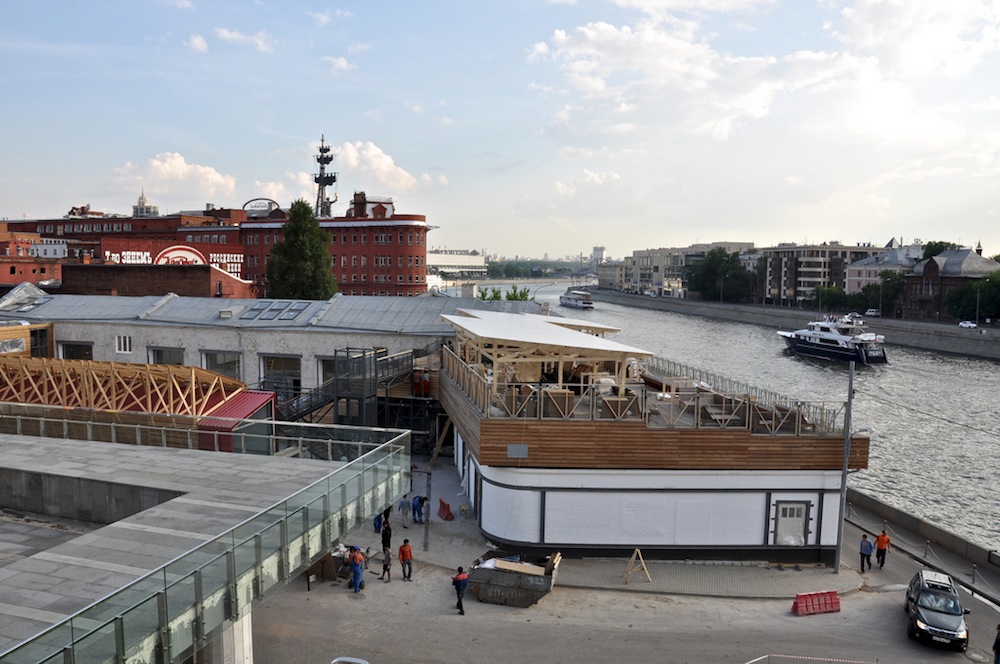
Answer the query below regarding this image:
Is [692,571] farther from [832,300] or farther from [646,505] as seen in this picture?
[832,300]

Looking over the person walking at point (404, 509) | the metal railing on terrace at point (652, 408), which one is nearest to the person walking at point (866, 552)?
the metal railing on terrace at point (652, 408)

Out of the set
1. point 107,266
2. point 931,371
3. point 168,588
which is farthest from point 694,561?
point 931,371

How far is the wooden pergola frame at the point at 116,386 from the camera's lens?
2595 centimetres

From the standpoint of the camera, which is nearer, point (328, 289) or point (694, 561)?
point (694, 561)

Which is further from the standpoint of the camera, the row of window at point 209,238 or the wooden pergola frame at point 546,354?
the row of window at point 209,238

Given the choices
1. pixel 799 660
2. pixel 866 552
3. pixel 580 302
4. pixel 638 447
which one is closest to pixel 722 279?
pixel 580 302

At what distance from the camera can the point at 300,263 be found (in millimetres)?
64938

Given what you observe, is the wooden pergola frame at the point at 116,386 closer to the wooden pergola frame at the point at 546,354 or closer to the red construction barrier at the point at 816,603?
the wooden pergola frame at the point at 546,354

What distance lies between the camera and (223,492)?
14539 millimetres

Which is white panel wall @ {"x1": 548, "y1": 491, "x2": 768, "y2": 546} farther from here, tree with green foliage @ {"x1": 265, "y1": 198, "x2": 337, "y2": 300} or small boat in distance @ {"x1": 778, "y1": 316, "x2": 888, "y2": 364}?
small boat in distance @ {"x1": 778, "y1": 316, "x2": 888, "y2": 364}

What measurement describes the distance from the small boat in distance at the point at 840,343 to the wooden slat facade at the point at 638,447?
59.2 meters

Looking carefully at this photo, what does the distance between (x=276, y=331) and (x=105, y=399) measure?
29.4 feet

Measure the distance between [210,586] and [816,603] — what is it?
14.3 m

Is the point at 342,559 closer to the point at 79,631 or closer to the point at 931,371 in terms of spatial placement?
the point at 79,631
